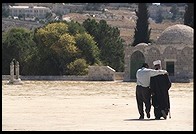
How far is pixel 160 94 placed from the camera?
51.9 feet

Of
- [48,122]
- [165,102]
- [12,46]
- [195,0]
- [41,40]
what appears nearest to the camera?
[195,0]

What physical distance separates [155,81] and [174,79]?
3619cm

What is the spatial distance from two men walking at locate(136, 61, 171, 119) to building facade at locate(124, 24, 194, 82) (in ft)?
118

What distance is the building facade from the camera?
52719 millimetres

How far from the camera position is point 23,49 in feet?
208

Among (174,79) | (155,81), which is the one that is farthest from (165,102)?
(174,79)

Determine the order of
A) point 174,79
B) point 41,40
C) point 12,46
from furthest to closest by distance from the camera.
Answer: point 12,46, point 41,40, point 174,79

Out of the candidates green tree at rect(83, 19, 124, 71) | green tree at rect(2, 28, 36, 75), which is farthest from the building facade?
green tree at rect(2, 28, 36, 75)

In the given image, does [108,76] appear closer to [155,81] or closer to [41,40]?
[41,40]

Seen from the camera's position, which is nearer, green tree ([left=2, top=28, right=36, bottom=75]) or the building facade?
the building facade

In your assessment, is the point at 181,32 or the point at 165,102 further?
the point at 181,32

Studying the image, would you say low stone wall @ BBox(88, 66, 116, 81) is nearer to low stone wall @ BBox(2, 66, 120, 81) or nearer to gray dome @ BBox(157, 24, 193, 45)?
low stone wall @ BBox(2, 66, 120, 81)

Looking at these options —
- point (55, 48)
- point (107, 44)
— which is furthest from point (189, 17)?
point (55, 48)

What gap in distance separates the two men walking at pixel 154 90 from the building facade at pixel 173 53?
35.9 metres
